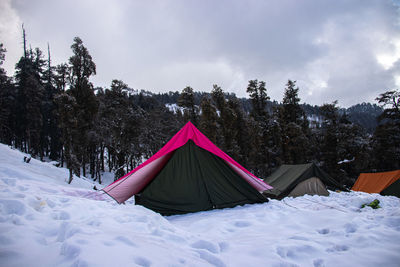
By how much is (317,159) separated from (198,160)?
22.6 m

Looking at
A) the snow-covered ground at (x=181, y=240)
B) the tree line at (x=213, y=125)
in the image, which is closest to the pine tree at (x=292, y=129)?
the tree line at (x=213, y=125)

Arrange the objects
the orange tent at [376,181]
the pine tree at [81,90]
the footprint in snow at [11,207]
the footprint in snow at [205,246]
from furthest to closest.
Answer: the pine tree at [81,90] < the orange tent at [376,181] < the footprint in snow at [11,207] < the footprint in snow at [205,246]

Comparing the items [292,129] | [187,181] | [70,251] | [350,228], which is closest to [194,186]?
[187,181]

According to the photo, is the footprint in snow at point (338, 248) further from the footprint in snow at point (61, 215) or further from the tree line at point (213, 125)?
the tree line at point (213, 125)

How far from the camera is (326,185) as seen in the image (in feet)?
28.1

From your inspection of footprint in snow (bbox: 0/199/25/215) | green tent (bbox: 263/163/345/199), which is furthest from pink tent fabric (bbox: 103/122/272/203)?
green tent (bbox: 263/163/345/199)

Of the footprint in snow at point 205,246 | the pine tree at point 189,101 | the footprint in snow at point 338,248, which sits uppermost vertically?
the pine tree at point 189,101

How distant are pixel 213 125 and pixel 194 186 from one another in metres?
14.1

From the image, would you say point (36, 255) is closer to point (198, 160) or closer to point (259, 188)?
point (198, 160)

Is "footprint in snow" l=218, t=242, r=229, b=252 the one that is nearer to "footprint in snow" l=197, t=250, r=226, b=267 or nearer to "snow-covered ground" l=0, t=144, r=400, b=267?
"snow-covered ground" l=0, t=144, r=400, b=267

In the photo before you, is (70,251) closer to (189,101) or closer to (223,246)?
(223,246)

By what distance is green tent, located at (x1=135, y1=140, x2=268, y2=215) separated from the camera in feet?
16.0

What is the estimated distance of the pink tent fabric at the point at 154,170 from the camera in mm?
4969

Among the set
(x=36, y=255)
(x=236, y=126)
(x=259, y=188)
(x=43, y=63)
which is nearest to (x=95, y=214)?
(x=36, y=255)
